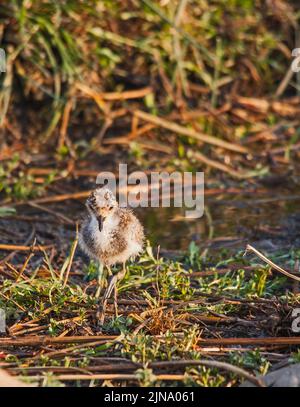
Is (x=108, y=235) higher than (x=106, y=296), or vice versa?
(x=108, y=235)

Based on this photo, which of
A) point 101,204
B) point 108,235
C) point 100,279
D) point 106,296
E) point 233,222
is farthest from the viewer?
point 233,222

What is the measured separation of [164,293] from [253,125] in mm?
3814

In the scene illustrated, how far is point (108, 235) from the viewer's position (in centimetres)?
448

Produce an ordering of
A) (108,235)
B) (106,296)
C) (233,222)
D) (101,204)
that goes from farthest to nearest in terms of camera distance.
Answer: (233,222), (108,235), (101,204), (106,296)

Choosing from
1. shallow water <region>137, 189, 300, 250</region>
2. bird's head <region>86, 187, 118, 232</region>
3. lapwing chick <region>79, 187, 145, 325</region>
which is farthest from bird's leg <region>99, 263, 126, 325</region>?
shallow water <region>137, 189, 300, 250</region>

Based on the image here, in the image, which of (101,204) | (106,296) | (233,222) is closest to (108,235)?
(101,204)

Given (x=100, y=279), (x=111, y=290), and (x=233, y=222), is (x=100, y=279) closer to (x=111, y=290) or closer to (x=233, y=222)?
(x=111, y=290)

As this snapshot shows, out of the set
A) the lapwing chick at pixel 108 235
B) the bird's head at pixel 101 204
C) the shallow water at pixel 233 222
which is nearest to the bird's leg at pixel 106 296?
the lapwing chick at pixel 108 235

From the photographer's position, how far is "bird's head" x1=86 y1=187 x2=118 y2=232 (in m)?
4.30

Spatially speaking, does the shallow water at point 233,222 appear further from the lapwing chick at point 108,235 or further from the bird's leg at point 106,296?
the bird's leg at point 106,296

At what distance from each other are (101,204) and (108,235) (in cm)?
24
